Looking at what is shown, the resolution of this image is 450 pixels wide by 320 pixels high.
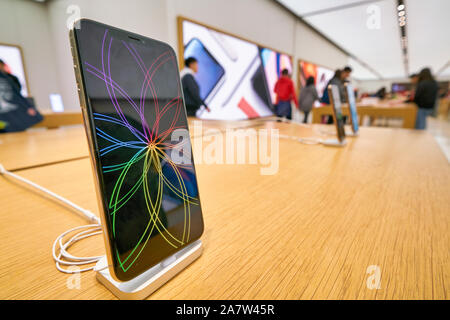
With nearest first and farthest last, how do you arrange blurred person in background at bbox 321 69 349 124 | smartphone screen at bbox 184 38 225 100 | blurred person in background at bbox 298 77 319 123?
smartphone screen at bbox 184 38 225 100, blurred person in background at bbox 321 69 349 124, blurred person in background at bbox 298 77 319 123

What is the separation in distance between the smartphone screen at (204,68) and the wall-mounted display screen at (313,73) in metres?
2.43

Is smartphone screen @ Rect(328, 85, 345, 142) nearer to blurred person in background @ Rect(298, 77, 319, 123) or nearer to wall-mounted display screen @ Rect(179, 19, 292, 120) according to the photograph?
wall-mounted display screen @ Rect(179, 19, 292, 120)

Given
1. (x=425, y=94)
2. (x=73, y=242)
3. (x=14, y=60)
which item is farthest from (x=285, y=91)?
(x=14, y=60)

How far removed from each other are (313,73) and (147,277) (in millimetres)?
6635

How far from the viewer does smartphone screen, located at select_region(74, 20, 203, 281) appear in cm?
21

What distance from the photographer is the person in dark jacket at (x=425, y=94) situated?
2.70 meters

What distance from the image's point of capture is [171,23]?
7.79ft

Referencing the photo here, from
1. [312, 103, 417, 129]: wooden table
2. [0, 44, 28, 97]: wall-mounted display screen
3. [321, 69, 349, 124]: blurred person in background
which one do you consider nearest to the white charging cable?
[312, 103, 417, 129]: wooden table

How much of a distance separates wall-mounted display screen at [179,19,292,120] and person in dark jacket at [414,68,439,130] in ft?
6.84

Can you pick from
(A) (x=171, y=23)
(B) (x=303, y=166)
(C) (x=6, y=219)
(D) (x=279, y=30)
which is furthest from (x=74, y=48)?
(D) (x=279, y=30)

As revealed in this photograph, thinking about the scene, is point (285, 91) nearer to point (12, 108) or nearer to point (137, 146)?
point (12, 108)

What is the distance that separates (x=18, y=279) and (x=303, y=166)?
639mm

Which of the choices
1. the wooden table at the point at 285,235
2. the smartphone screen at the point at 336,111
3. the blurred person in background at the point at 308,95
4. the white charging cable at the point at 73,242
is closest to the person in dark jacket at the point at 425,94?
the blurred person in background at the point at 308,95
